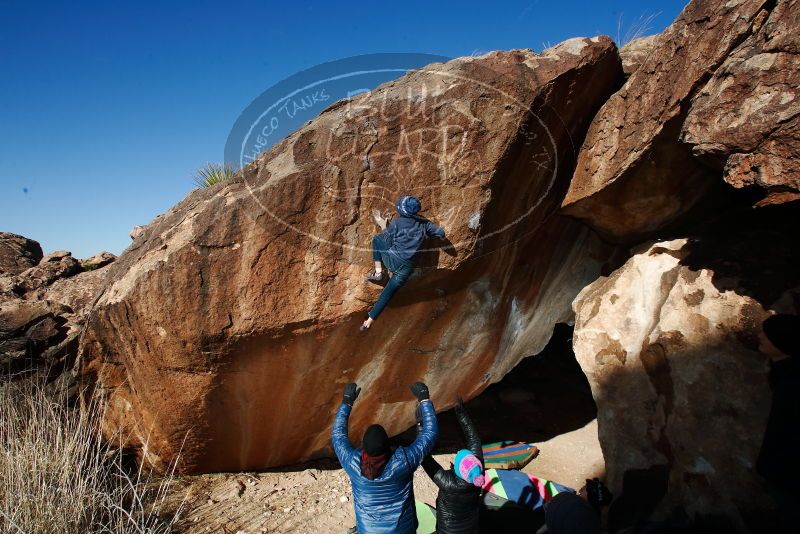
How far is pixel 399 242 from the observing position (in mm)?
3455

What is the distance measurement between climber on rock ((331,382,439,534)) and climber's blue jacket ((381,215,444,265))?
1244mm

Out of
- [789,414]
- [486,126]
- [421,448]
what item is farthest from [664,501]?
[486,126]

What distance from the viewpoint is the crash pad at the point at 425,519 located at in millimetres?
3736

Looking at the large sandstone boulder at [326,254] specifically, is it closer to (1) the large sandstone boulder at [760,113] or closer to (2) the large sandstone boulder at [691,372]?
(2) the large sandstone boulder at [691,372]

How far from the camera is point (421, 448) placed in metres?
2.91

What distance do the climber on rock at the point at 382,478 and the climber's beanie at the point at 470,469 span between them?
0.74ft

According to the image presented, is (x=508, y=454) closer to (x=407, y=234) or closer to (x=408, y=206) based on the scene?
(x=407, y=234)

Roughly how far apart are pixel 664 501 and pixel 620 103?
2.94 metres

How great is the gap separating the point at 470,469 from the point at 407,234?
1.59 metres

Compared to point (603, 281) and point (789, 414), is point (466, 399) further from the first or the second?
point (789, 414)

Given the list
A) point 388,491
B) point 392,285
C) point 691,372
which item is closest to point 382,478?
point 388,491

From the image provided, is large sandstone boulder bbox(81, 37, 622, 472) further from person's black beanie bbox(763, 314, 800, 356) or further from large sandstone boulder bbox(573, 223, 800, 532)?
person's black beanie bbox(763, 314, 800, 356)

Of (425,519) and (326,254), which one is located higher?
(326,254)

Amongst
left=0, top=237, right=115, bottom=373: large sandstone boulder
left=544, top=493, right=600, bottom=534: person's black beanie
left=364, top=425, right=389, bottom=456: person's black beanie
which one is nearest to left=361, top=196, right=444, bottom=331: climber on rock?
left=364, top=425, right=389, bottom=456: person's black beanie
